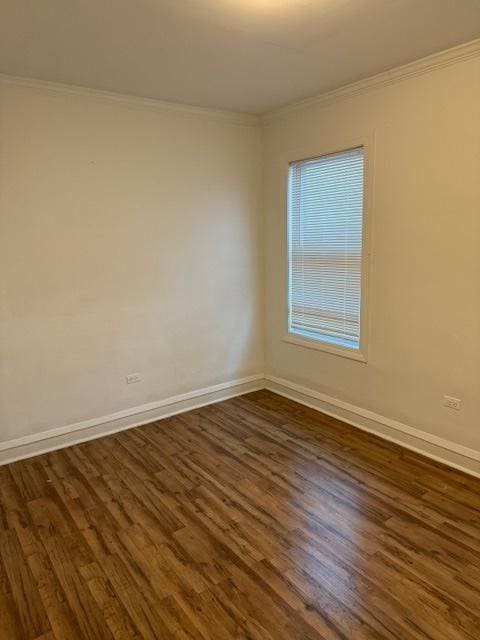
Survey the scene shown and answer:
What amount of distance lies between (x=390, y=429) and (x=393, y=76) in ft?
8.39

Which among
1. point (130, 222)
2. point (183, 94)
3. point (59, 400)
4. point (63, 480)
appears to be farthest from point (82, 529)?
point (183, 94)

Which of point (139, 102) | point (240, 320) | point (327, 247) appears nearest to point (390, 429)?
point (327, 247)

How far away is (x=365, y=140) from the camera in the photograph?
10.7 feet

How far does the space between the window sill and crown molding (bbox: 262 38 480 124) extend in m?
1.99

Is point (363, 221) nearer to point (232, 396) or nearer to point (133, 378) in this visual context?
point (232, 396)

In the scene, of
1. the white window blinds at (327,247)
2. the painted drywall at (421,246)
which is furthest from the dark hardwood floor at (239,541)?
the white window blinds at (327,247)

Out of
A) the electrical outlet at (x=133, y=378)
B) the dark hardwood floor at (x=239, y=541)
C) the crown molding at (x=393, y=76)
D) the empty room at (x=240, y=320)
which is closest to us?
the dark hardwood floor at (x=239, y=541)

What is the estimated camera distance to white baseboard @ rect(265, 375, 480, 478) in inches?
116

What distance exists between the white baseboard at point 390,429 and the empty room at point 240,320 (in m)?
0.02

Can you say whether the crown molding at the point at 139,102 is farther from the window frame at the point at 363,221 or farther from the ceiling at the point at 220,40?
the window frame at the point at 363,221

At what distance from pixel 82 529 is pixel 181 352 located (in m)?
1.83

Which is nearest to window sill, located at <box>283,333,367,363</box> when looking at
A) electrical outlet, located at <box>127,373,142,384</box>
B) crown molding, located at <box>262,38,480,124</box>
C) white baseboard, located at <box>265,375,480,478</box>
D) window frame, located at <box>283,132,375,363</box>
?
window frame, located at <box>283,132,375,363</box>

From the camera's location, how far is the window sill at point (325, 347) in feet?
11.7

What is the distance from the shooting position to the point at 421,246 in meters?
3.03
